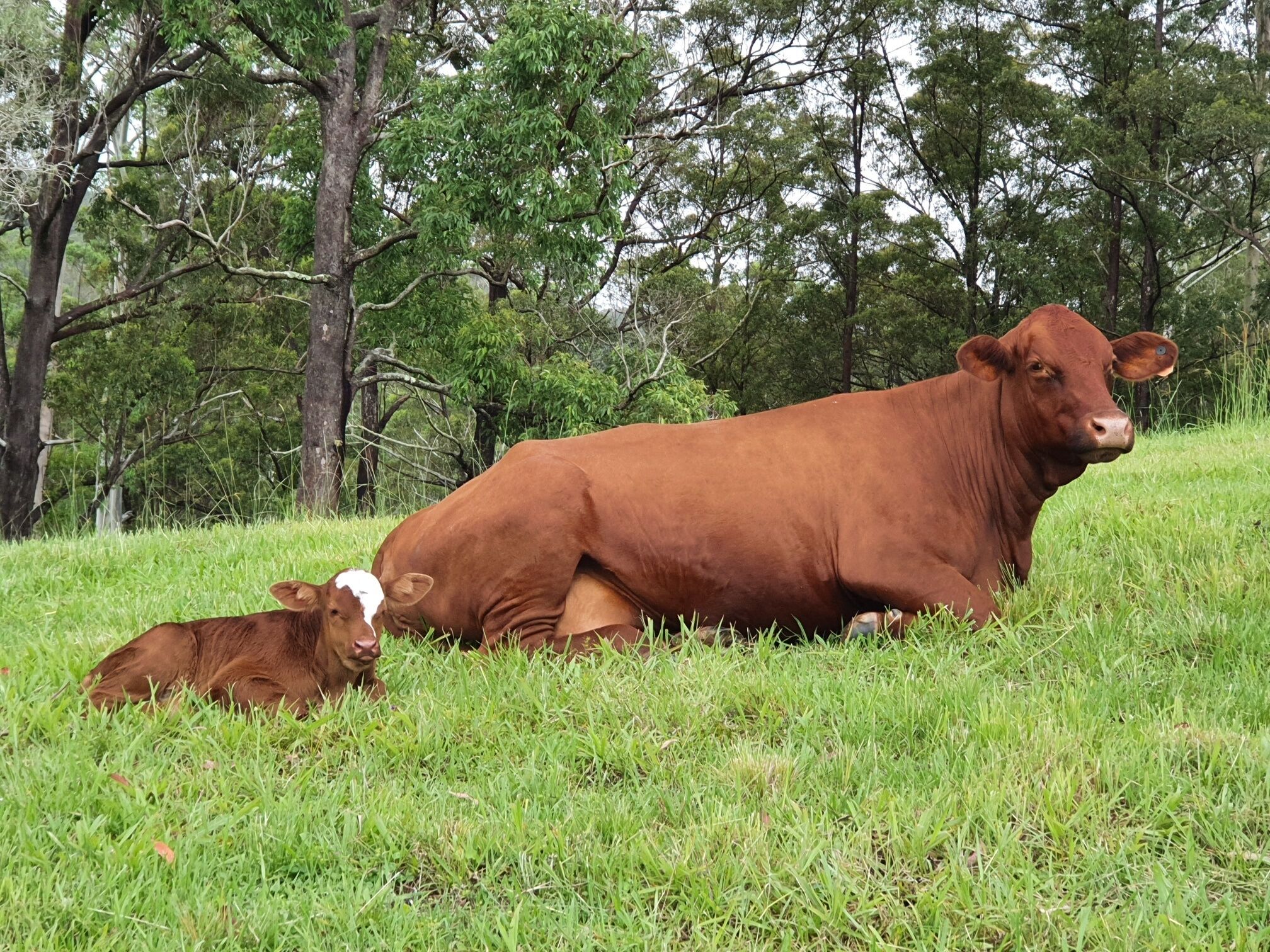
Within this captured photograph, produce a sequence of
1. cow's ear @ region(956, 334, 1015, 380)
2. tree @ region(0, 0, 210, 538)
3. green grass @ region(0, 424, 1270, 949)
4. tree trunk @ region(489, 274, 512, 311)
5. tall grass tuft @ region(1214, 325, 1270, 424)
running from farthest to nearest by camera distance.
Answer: tree trunk @ region(489, 274, 512, 311), tree @ region(0, 0, 210, 538), tall grass tuft @ region(1214, 325, 1270, 424), cow's ear @ region(956, 334, 1015, 380), green grass @ region(0, 424, 1270, 949)

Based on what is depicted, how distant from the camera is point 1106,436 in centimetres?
461

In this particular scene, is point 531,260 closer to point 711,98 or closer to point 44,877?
point 711,98

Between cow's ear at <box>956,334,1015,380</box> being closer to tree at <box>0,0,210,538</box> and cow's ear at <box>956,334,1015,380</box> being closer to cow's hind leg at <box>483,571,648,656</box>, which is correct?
cow's hind leg at <box>483,571,648,656</box>

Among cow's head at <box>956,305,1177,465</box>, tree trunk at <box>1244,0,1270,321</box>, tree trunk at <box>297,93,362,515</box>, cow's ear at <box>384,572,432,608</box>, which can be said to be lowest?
cow's ear at <box>384,572,432,608</box>

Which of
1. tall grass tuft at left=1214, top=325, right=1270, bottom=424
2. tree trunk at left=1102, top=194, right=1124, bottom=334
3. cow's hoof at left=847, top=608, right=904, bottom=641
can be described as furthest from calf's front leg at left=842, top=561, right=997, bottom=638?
tree trunk at left=1102, top=194, right=1124, bottom=334

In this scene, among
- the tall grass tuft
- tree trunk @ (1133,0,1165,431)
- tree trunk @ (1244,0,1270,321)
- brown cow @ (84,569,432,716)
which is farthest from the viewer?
tree trunk @ (1133,0,1165,431)

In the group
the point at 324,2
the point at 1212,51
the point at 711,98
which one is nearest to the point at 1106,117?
the point at 1212,51

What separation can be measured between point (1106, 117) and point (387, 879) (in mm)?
29589

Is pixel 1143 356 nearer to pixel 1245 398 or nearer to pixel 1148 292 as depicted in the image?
pixel 1245 398

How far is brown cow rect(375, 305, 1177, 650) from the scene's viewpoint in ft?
15.6

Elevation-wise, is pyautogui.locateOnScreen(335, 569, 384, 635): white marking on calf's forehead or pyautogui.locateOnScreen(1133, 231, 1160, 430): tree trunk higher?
pyautogui.locateOnScreen(1133, 231, 1160, 430): tree trunk

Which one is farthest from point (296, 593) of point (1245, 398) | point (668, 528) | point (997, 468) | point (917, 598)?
point (1245, 398)

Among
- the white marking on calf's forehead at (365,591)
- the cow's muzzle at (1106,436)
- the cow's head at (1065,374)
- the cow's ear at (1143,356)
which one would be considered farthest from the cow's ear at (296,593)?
the cow's ear at (1143,356)

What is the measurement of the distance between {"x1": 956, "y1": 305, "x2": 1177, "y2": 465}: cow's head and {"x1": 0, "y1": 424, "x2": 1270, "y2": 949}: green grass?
0.78 meters
